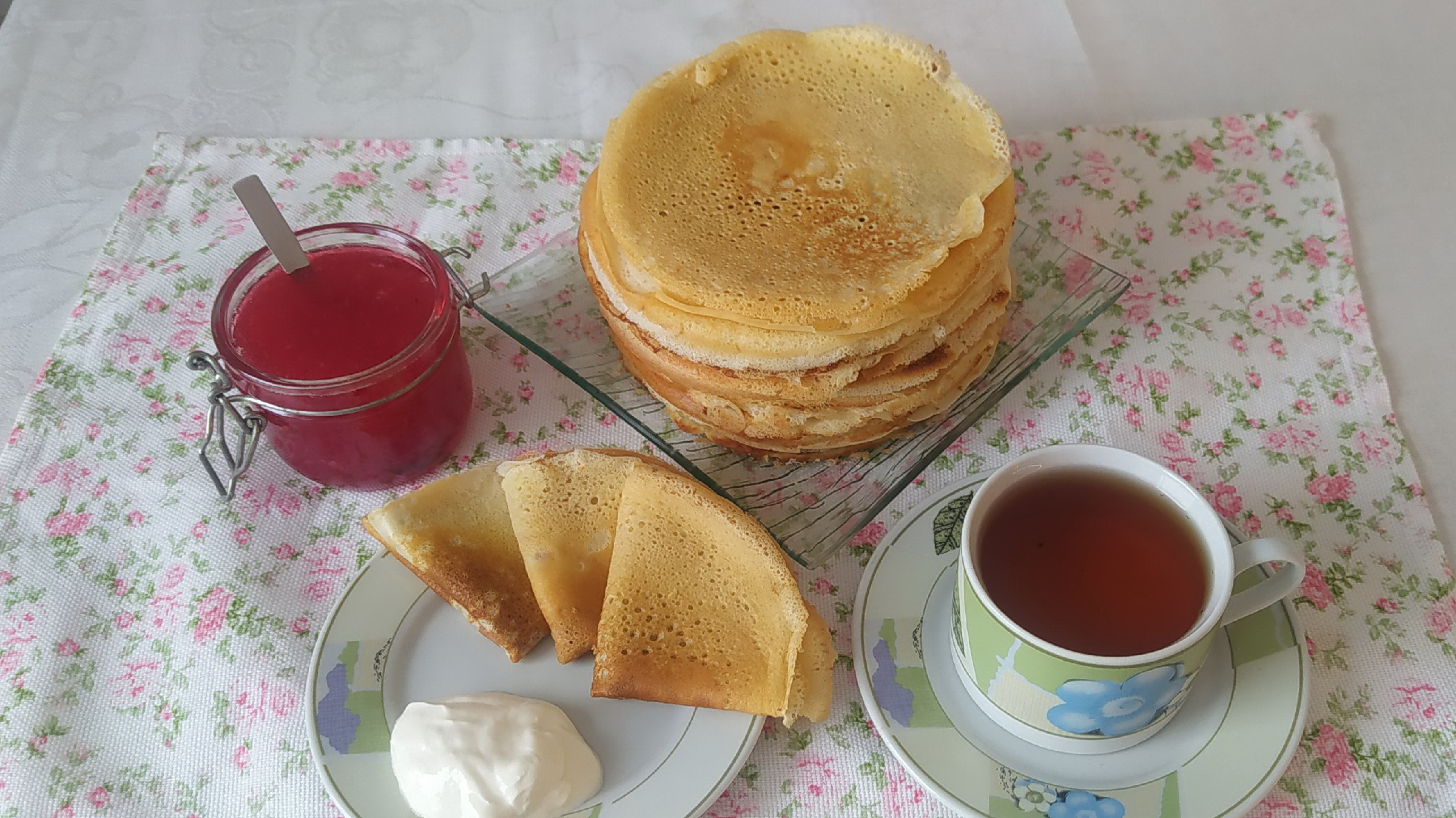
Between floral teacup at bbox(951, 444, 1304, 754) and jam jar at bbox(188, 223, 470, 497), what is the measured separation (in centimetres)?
68

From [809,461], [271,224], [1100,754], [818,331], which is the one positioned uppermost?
[271,224]

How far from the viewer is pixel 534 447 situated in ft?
4.79

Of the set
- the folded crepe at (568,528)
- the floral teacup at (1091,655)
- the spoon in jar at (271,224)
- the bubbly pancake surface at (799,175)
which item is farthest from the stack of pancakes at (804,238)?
the spoon in jar at (271,224)

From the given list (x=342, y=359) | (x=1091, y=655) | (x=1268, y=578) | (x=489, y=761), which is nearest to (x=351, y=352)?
(x=342, y=359)

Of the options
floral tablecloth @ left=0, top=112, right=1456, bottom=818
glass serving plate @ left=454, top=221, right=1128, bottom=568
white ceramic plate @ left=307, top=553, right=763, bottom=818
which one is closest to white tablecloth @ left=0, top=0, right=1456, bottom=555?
floral tablecloth @ left=0, top=112, right=1456, bottom=818

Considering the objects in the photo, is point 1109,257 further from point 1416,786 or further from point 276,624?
point 276,624

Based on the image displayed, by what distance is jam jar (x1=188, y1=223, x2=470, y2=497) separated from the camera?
4.14 ft

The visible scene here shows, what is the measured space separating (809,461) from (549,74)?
1.03 meters

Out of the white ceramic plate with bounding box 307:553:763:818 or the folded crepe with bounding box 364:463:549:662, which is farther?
the folded crepe with bounding box 364:463:549:662

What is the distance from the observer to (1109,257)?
5.34 ft

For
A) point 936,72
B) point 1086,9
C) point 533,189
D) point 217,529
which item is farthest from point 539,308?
point 1086,9

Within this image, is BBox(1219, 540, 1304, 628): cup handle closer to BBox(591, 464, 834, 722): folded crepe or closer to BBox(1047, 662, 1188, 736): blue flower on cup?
BBox(1047, 662, 1188, 736): blue flower on cup

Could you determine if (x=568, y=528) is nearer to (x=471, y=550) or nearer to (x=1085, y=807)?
(x=471, y=550)

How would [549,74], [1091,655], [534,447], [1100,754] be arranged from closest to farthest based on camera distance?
[1091,655] → [1100,754] → [534,447] → [549,74]
